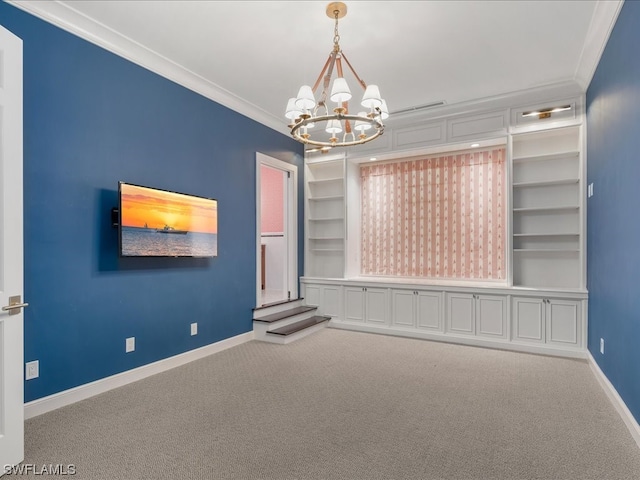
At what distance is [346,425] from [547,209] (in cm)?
352

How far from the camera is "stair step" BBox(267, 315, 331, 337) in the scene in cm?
467

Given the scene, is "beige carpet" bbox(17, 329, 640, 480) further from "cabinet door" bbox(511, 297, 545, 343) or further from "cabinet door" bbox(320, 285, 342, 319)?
"cabinet door" bbox(320, 285, 342, 319)

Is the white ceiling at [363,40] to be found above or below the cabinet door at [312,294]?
above

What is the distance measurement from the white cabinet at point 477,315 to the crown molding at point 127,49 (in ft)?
11.8

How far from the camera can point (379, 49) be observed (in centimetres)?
343

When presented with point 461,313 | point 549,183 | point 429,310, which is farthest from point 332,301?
point 549,183

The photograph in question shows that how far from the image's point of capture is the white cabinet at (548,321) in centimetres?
410

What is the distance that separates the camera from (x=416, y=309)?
16.4ft

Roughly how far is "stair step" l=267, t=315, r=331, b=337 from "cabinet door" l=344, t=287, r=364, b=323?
313 mm

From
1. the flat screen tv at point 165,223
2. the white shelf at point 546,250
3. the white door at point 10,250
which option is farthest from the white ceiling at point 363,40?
the white shelf at point 546,250

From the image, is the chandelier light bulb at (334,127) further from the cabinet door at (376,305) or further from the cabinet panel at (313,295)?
the cabinet panel at (313,295)

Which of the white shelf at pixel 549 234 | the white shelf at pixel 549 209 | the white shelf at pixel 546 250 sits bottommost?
the white shelf at pixel 546 250

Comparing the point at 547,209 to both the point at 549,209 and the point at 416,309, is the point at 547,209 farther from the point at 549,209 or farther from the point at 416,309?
the point at 416,309

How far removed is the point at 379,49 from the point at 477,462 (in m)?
3.32
